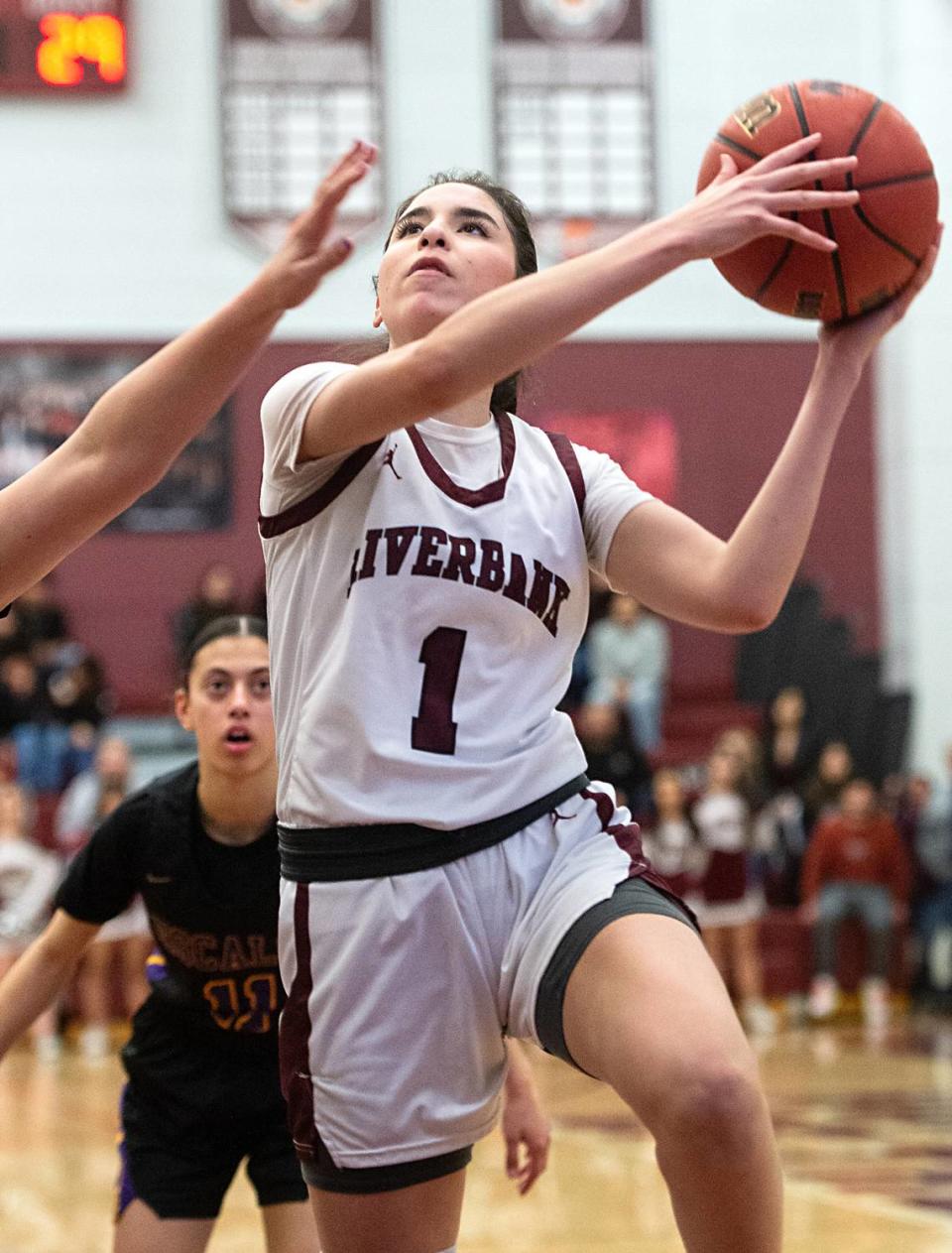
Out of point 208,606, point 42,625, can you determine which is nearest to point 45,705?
point 42,625

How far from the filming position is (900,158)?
8.71 feet

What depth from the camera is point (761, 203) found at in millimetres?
2332

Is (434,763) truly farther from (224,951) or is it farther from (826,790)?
(826,790)

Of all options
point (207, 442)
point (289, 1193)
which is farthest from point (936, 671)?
point (289, 1193)

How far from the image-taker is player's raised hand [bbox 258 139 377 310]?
1875 mm

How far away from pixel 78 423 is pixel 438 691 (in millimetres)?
12988

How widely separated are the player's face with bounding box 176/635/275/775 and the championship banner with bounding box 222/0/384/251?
11722 millimetres

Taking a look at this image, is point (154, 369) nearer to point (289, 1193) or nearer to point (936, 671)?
point (289, 1193)

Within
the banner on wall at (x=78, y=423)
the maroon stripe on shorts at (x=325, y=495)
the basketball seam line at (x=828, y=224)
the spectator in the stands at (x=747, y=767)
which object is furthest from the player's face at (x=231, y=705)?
the banner on wall at (x=78, y=423)

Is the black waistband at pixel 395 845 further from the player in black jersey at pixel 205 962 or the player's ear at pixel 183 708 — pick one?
the player's ear at pixel 183 708

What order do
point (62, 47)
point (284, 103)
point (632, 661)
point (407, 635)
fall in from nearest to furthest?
point (407, 635) < point (632, 661) < point (62, 47) < point (284, 103)

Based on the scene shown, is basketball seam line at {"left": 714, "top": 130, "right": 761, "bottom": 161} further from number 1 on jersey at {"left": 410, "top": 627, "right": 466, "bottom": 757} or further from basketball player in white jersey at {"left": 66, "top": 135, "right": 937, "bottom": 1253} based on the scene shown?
number 1 on jersey at {"left": 410, "top": 627, "right": 466, "bottom": 757}

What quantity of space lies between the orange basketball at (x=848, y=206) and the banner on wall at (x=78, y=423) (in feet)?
40.5

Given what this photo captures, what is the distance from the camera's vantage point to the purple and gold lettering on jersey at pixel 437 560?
267 centimetres
